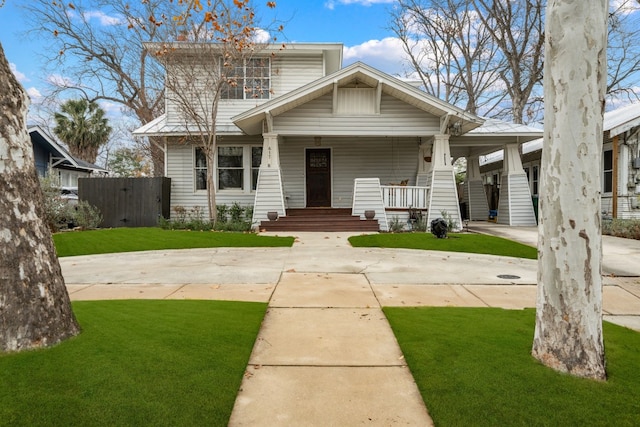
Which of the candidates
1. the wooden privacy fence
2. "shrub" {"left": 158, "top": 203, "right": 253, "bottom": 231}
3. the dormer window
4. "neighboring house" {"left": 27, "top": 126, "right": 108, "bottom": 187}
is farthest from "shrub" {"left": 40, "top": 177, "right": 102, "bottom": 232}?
"neighboring house" {"left": 27, "top": 126, "right": 108, "bottom": 187}

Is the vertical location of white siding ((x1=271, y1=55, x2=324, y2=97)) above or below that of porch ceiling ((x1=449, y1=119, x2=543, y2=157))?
above

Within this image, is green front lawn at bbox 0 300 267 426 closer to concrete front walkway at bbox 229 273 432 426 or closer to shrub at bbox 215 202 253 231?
concrete front walkway at bbox 229 273 432 426

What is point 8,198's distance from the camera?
9.21 ft

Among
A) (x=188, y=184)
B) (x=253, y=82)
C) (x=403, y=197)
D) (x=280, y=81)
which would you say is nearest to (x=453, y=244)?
(x=403, y=197)

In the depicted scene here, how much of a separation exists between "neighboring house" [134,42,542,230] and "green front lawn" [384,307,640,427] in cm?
979

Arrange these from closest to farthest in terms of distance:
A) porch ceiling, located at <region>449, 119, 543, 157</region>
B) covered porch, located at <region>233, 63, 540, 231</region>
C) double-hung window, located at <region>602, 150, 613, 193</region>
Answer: covered porch, located at <region>233, 63, 540, 231</region>
double-hung window, located at <region>602, 150, 613, 193</region>
porch ceiling, located at <region>449, 119, 543, 157</region>

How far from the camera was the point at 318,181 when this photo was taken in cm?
1608

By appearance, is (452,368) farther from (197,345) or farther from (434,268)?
(434,268)

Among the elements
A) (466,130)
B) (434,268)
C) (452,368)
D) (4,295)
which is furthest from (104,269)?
(466,130)

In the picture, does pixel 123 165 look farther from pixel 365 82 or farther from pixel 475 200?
pixel 475 200

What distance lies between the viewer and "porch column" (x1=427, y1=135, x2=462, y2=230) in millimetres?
13344

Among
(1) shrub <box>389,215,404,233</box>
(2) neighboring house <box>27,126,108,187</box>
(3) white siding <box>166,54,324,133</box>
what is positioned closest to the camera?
(1) shrub <box>389,215,404,233</box>

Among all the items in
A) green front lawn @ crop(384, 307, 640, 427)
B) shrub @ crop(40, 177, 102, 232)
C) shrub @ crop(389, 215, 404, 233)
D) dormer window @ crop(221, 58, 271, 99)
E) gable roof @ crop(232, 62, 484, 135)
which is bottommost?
green front lawn @ crop(384, 307, 640, 427)

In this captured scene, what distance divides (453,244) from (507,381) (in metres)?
7.46
